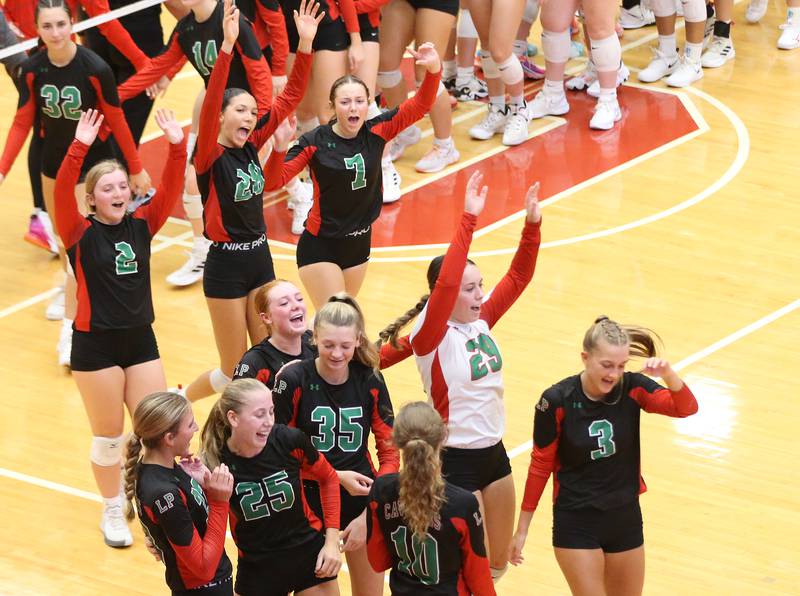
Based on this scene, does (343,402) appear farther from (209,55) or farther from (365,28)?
(365,28)

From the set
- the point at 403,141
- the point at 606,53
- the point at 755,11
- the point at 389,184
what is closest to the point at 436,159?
the point at 403,141

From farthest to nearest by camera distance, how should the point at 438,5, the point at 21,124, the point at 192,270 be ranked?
the point at 438,5
the point at 192,270
the point at 21,124

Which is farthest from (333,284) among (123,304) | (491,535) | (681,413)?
(681,413)

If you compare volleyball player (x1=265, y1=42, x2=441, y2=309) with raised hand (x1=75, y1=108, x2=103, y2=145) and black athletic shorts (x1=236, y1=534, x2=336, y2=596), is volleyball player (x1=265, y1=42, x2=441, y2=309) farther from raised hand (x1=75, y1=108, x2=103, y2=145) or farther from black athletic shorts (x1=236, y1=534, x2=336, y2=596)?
black athletic shorts (x1=236, y1=534, x2=336, y2=596)

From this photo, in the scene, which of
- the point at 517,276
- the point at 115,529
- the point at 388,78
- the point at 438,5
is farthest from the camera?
the point at 388,78

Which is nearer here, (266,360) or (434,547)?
(434,547)

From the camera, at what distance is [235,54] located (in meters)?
10.4

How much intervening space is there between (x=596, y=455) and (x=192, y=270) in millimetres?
5116

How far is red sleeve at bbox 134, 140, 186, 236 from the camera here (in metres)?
7.33

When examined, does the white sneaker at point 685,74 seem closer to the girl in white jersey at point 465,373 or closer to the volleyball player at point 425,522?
the girl in white jersey at point 465,373

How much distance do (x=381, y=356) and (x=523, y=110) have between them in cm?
642

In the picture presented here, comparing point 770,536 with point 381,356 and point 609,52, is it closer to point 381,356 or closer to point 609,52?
point 381,356

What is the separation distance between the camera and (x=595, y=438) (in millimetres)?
6070

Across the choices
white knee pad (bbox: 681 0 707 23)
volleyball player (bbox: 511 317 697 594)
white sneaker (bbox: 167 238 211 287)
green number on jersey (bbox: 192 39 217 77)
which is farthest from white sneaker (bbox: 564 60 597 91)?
volleyball player (bbox: 511 317 697 594)
